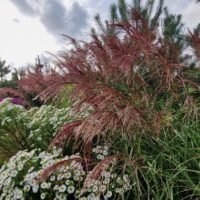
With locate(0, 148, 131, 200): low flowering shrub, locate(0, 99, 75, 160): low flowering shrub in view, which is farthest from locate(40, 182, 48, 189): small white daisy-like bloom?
locate(0, 99, 75, 160): low flowering shrub

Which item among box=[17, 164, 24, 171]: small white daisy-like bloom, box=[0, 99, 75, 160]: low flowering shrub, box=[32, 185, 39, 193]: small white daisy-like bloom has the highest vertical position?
box=[0, 99, 75, 160]: low flowering shrub

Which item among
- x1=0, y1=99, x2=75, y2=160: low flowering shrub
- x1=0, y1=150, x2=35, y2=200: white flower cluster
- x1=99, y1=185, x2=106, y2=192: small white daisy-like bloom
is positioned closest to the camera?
x1=99, y1=185, x2=106, y2=192: small white daisy-like bloom

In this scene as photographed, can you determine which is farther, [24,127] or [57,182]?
[24,127]

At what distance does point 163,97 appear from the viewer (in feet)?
9.28

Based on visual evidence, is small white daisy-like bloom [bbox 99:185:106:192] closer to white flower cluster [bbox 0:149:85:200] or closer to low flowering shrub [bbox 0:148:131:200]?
low flowering shrub [bbox 0:148:131:200]

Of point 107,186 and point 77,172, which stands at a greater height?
point 77,172

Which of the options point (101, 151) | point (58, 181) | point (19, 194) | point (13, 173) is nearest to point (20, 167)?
point (13, 173)

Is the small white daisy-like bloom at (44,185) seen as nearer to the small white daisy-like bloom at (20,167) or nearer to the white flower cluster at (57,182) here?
the white flower cluster at (57,182)

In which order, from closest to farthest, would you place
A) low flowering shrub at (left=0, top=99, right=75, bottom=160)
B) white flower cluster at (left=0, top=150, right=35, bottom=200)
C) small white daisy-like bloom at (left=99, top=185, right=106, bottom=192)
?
small white daisy-like bloom at (left=99, top=185, right=106, bottom=192) → white flower cluster at (left=0, top=150, right=35, bottom=200) → low flowering shrub at (left=0, top=99, right=75, bottom=160)

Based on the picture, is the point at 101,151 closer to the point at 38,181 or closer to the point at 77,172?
the point at 77,172

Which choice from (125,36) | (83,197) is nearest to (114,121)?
(83,197)

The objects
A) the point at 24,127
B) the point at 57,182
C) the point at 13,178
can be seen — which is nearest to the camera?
the point at 57,182

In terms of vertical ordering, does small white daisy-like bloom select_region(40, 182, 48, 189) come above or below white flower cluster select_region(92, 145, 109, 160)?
below

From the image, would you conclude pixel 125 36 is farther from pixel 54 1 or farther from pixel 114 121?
pixel 54 1
